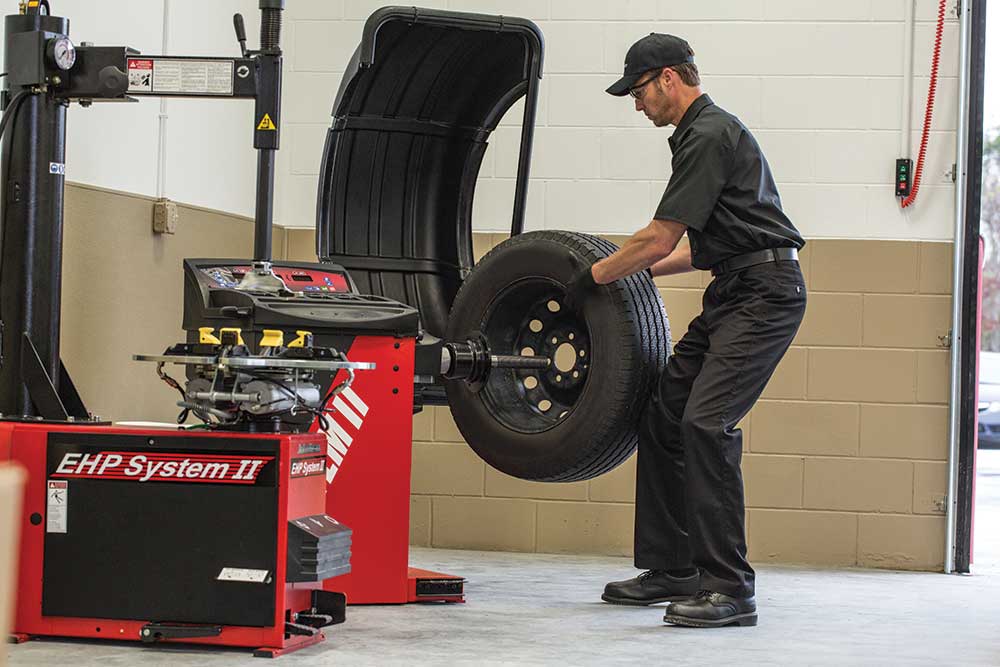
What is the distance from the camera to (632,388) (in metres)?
3.90

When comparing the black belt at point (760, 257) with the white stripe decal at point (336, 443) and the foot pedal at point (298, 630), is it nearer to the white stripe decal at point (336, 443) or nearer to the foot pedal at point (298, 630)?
the white stripe decal at point (336, 443)

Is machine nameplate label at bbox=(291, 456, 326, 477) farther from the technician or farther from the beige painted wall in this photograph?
the beige painted wall

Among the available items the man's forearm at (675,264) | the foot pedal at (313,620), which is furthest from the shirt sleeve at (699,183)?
the foot pedal at (313,620)

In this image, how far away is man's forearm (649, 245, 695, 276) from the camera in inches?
166

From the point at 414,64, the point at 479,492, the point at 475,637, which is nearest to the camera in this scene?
the point at 475,637

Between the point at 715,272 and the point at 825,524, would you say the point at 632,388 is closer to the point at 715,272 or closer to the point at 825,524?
the point at 715,272

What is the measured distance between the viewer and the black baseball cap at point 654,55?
3.92m

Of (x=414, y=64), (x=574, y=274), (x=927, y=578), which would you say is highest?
(x=414, y=64)

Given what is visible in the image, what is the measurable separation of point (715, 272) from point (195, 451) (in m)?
1.62

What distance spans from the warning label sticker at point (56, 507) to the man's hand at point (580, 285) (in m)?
1.51

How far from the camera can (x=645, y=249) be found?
3.78 meters

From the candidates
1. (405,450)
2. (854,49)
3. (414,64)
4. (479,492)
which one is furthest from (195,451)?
(854,49)

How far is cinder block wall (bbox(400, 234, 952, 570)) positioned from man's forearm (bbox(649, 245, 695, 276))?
131cm

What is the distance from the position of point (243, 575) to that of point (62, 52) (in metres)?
1.48
